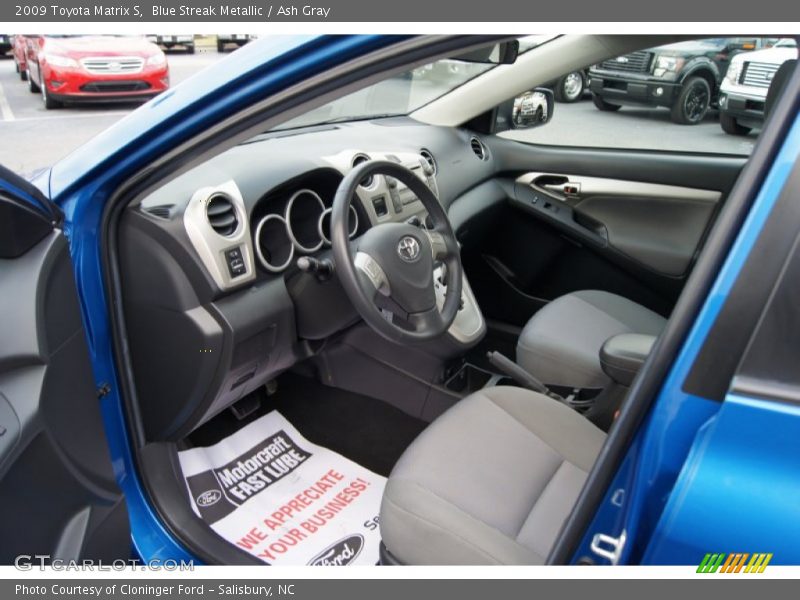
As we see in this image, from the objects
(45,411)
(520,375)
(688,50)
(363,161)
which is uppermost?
(688,50)

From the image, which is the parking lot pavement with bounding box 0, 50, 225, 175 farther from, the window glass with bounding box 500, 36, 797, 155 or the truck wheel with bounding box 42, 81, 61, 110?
the window glass with bounding box 500, 36, 797, 155

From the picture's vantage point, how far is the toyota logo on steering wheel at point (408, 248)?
69.6 inches

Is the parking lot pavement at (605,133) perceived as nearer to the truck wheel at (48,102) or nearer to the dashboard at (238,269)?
the dashboard at (238,269)

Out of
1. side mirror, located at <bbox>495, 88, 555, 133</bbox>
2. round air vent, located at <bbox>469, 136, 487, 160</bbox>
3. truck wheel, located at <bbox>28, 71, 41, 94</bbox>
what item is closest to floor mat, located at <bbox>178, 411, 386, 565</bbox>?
round air vent, located at <bbox>469, 136, 487, 160</bbox>

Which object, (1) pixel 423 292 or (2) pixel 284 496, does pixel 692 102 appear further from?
(2) pixel 284 496

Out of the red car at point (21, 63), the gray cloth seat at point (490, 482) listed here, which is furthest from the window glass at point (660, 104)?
the red car at point (21, 63)

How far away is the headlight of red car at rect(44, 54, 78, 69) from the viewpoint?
20.0 feet

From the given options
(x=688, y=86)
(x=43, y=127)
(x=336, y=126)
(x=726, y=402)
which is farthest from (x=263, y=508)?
(x=43, y=127)

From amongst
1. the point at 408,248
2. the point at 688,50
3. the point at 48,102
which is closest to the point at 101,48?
the point at 48,102

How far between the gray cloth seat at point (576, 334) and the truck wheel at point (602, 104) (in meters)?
1.22

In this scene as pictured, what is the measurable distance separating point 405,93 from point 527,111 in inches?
22.4

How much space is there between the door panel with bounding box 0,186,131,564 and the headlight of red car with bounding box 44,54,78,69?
5.79 meters

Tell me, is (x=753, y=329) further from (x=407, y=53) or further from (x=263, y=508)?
(x=263, y=508)

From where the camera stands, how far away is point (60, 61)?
6.19 m
